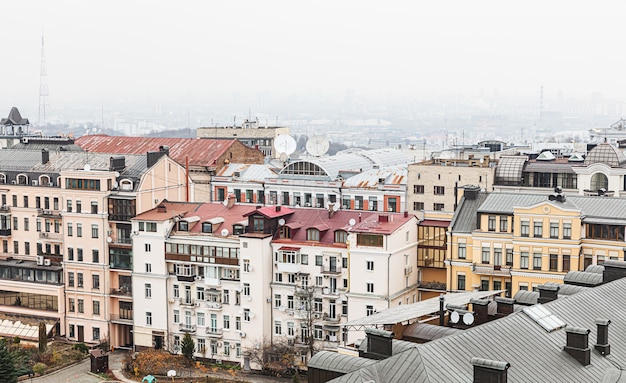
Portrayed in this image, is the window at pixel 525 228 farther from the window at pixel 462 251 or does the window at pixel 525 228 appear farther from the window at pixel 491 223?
the window at pixel 462 251

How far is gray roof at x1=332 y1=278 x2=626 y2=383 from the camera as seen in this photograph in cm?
3525

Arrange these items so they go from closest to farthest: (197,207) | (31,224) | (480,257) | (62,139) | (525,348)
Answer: (525,348) < (480,257) < (197,207) < (31,224) < (62,139)

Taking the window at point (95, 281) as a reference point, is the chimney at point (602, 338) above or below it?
above

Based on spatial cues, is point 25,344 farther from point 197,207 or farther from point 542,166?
point 542,166

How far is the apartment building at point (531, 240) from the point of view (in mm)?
70188

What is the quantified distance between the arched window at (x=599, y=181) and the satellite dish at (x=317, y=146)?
39.6 m

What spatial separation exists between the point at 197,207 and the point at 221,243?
695cm

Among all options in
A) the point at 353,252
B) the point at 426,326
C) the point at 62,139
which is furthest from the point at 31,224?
the point at 426,326

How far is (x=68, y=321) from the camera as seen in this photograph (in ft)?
295

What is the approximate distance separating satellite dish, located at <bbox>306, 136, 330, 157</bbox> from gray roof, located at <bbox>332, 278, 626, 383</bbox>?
76123 millimetres

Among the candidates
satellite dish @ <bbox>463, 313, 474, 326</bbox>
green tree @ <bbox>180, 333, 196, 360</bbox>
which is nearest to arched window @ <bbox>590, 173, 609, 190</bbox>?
green tree @ <bbox>180, 333, 196, 360</bbox>

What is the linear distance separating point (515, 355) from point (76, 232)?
6037 centimetres

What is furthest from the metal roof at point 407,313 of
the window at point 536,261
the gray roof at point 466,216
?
the gray roof at point 466,216

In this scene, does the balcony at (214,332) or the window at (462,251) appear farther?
the balcony at (214,332)
